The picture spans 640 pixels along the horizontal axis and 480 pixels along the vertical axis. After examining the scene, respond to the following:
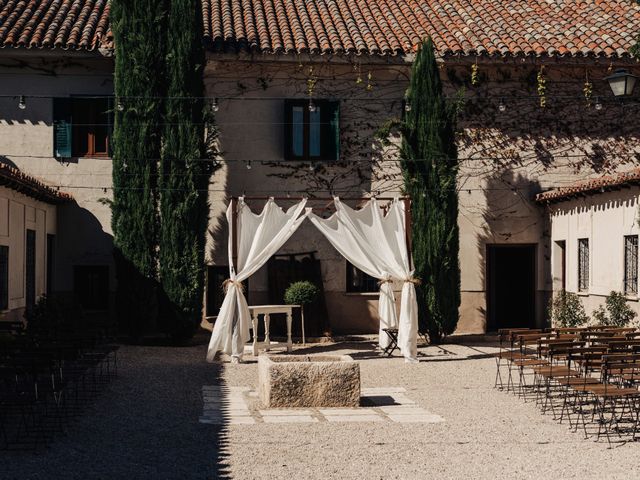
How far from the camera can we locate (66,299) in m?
21.6

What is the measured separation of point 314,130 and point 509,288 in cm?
587

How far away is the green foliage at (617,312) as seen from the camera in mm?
17234

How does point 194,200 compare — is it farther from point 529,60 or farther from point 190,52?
point 529,60

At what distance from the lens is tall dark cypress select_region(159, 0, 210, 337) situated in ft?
65.4

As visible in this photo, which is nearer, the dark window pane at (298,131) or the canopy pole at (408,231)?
the canopy pole at (408,231)

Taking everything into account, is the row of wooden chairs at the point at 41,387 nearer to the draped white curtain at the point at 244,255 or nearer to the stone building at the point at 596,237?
the draped white curtain at the point at 244,255

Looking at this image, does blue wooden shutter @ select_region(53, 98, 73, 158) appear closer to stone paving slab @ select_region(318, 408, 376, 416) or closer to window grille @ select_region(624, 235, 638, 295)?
stone paving slab @ select_region(318, 408, 376, 416)

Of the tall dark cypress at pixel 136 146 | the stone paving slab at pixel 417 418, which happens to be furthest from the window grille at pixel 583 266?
the stone paving slab at pixel 417 418

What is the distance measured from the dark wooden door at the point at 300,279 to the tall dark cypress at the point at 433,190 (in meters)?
2.27

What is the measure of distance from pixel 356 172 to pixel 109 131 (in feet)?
17.7

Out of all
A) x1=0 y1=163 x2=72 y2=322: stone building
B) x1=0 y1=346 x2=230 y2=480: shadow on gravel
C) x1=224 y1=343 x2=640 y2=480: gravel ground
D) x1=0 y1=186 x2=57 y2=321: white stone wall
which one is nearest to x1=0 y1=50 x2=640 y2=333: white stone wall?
x1=0 y1=163 x2=72 y2=322: stone building

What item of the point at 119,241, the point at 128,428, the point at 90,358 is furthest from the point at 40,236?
the point at 128,428

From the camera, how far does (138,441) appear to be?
10086 millimetres

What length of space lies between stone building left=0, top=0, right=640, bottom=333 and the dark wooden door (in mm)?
43
